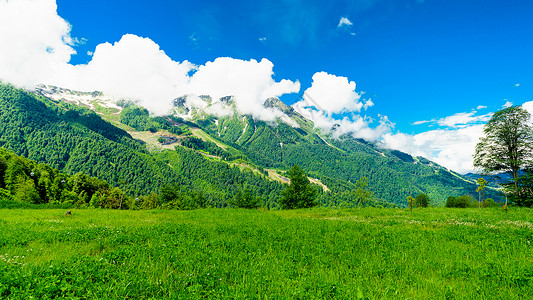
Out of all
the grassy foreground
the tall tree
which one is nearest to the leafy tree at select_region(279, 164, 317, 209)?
the tall tree

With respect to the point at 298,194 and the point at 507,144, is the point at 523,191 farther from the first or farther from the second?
the point at 298,194

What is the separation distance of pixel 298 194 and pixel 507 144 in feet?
134

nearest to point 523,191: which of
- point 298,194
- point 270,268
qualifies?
point 298,194

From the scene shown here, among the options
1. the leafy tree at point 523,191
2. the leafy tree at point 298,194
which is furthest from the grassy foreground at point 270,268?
the leafy tree at point 298,194

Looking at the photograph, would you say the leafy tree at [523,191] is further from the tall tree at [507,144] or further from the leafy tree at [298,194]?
the leafy tree at [298,194]

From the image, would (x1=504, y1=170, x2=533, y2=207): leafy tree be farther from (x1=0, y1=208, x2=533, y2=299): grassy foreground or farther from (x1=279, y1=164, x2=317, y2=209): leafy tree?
(x1=279, y1=164, x2=317, y2=209): leafy tree

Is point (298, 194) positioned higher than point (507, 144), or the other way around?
point (507, 144)

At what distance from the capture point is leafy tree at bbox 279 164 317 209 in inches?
2279

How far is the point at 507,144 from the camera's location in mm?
33281

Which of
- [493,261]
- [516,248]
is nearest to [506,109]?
[516,248]

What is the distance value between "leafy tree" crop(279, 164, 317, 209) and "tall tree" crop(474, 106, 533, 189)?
114 feet

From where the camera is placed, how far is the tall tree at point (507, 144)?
105 feet

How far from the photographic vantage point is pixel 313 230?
1341 centimetres

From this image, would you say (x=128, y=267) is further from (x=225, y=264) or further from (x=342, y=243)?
(x=342, y=243)
